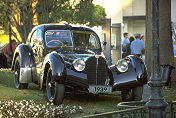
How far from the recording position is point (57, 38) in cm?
1228

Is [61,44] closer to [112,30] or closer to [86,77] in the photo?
[86,77]

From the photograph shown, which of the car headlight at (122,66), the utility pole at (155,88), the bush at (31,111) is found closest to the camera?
the utility pole at (155,88)

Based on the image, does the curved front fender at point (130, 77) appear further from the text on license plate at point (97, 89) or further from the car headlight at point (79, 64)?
the car headlight at point (79, 64)

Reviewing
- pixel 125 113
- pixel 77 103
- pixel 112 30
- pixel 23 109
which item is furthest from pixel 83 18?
pixel 125 113

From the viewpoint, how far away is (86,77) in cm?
1034

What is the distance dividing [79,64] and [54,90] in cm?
93

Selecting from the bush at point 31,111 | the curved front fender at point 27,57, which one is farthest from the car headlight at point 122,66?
the curved front fender at point 27,57

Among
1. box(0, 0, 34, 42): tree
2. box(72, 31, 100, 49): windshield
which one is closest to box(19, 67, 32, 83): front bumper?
box(72, 31, 100, 49): windshield

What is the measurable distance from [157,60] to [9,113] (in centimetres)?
314

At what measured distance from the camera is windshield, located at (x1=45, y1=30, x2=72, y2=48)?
39.7 feet

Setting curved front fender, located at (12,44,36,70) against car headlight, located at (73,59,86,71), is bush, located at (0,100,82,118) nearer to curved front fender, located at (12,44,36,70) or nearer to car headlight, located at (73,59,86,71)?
car headlight, located at (73,59,86,71)

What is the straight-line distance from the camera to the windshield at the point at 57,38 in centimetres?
1210

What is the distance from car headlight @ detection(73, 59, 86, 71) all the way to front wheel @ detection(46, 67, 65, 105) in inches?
18.9

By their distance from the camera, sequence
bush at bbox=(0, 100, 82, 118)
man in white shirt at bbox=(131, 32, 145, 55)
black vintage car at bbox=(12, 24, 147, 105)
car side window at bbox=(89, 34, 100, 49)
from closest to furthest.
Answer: bush at bbox=(0, 100, 82, 118) → black vintage car at bbox=(12, 24, 147, 105) → car side window at bbox=(89, 34, 100, 49) → man in white shirt at bbox=(131, 32, 145, 55)
